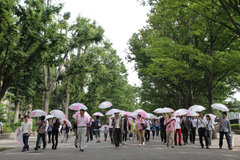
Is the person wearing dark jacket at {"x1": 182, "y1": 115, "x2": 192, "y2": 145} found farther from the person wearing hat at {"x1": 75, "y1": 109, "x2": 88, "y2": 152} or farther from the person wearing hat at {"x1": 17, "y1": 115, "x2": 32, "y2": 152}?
the person wearing hat at {"x1": 17, "y1": 115, "x2": 32, "y2": 152}

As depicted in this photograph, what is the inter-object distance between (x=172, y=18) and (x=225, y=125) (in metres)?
10.7

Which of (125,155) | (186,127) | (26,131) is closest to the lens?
(125,155)

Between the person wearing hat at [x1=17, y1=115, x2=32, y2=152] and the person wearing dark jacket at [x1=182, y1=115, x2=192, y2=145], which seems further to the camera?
the person wearing dark jacket at [x1=182, y1=115, x2=192, y2=145]

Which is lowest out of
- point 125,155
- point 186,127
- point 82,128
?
point 125,155

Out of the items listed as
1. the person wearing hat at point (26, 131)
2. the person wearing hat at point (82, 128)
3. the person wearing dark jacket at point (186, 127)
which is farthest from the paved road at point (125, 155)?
the person wearing dark jacket at point (186, 127)

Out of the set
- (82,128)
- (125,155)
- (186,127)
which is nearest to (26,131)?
(82,128)

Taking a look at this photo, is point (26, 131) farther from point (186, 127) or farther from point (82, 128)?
point (186, 127)

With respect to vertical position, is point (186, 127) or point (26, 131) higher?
point (186, 127)

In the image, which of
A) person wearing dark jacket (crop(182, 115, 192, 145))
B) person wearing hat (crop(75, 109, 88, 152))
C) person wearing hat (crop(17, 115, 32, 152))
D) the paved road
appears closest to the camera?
the paved road

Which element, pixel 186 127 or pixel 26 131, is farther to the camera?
pixel 186 127

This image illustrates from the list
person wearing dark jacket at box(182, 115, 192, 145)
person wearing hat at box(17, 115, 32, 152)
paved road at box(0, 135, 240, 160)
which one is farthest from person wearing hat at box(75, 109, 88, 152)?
person wearing dark jacket at box(182, 115, 192, 145)

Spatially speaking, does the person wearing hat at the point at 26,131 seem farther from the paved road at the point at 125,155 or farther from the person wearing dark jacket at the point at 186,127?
the person wearing dark jacket at the point at 186,127

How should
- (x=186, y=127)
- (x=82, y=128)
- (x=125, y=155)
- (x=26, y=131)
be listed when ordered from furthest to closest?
(x=186, y=127)
(x=26, y=131)
(x=82, y=128)
(x=125, y=155)

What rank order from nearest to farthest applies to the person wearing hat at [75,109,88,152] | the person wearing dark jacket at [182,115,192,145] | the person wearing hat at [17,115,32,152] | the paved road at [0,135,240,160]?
A: the paved road at [0,135,240,160] → the person wearing hat at [75,109,88,152] → the person wearing hat at [17,115,32,152] → the person wearing dark jacket at [182,115,192,145]
